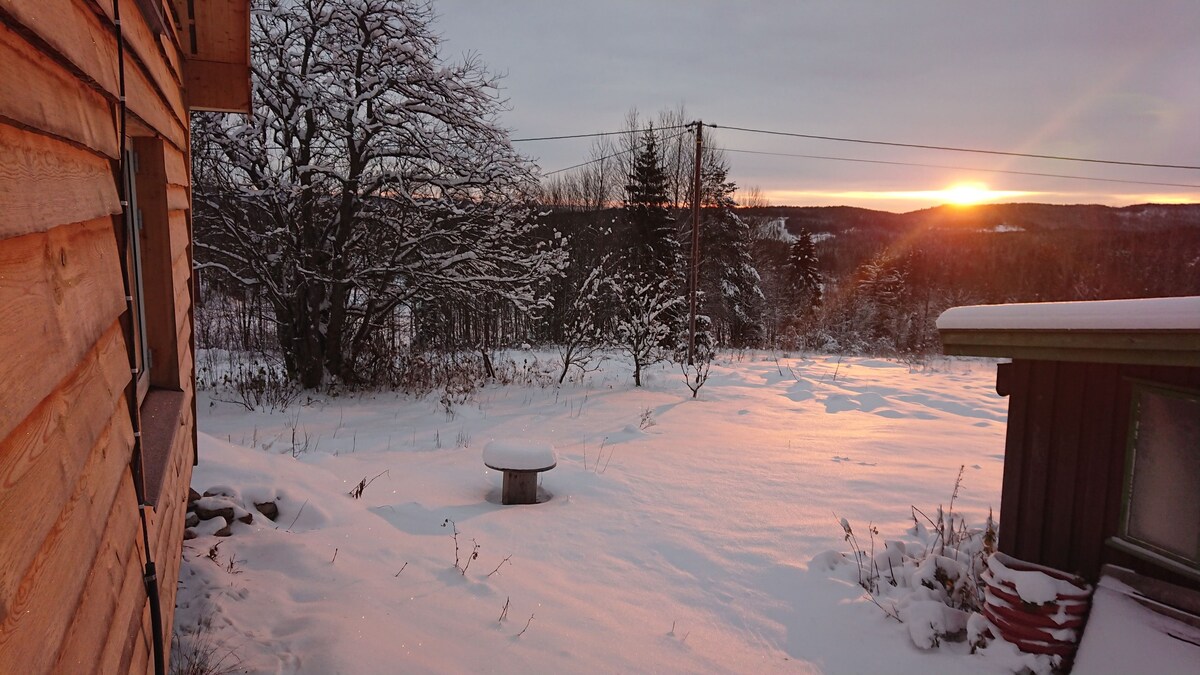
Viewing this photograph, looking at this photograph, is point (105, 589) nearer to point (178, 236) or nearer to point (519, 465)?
point (178, 236)

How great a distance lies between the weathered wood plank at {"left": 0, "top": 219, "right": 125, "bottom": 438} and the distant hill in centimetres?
6485

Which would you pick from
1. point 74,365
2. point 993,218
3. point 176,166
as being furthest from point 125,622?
point 993,218

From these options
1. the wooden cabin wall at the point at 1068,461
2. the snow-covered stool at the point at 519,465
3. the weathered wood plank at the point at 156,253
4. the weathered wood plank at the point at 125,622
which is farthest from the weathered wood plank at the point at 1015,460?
the weathered wood plank at the point at 156,253

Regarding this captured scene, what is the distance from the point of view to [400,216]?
33.9 feet

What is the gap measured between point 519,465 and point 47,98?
460 centimetres

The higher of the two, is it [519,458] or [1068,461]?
[1068,461]

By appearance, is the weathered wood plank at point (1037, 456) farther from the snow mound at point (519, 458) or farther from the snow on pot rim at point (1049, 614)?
the snow mound at point (519, 458)

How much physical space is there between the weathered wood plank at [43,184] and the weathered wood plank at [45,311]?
4cm

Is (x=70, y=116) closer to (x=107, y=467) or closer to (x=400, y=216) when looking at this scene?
(x=107, y=467)

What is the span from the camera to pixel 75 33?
137 centimetres

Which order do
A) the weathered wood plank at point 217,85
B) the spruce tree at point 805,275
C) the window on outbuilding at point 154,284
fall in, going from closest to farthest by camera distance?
the window on outbuilding at point 154,284
the weathered wood plank at point 217,85
the spruce tree at point 805,275

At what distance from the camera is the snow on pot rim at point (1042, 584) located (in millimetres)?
3268

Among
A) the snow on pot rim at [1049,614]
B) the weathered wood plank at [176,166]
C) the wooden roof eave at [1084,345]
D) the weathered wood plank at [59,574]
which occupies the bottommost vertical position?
the snow on pot rim at [1049,614]

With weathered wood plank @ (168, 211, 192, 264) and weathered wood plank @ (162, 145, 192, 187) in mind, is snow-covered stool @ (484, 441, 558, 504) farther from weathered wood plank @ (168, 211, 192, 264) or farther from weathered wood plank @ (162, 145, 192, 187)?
weathered wood plank @ (162, 145, 192, 187)
